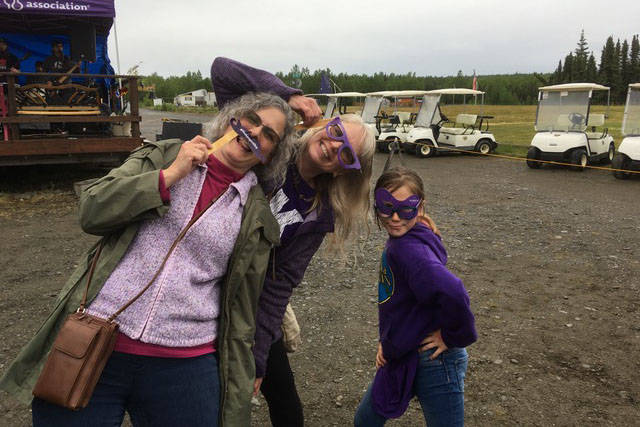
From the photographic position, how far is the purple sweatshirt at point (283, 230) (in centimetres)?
181

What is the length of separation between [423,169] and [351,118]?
11626mm

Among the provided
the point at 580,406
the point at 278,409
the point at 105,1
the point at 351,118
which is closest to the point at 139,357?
the point at 278,409

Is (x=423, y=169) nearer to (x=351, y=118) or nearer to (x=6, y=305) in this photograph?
(x=6, y=305)

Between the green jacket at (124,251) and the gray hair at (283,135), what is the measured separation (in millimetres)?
109

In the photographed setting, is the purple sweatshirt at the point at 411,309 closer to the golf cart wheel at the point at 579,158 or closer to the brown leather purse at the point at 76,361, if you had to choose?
→ the brown leather purse at the point at 76,361

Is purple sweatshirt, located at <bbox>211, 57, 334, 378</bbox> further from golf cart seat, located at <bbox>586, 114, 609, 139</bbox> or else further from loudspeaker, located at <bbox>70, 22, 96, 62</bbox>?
golf cart seat, located at <bbox>586, 114, 609, 139</bbox>

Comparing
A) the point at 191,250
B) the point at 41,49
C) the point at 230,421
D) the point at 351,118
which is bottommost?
the point at 230,421

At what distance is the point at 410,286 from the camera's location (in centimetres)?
185

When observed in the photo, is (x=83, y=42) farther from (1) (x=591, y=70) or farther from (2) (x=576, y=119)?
(1) (x=591, y=70)

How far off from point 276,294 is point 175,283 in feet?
1.57

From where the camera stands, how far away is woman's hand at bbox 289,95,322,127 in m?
1.88

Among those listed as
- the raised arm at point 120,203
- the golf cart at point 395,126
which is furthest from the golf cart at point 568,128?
the raised arm at point 120,203

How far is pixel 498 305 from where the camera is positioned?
440 cm

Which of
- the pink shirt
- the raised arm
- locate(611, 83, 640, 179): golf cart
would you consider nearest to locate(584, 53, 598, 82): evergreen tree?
locate(611, 83, 640, 179): golf cart
